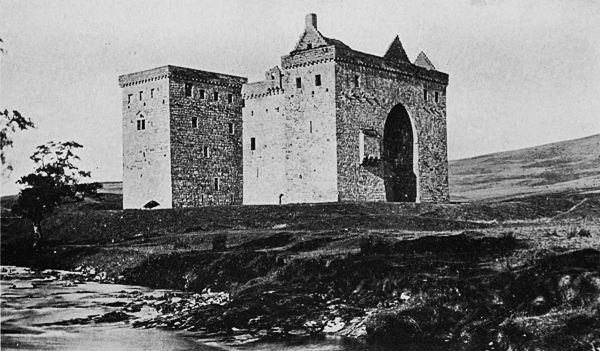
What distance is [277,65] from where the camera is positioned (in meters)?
47.8

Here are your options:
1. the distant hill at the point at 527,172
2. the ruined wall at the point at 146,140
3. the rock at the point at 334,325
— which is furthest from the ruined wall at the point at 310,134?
the rock at the point at 334,325

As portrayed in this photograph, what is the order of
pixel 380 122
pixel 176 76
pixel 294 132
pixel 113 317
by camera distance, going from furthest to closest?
pixel 176 76
pixel 380 122
pixel 294 132
pixel 113 317

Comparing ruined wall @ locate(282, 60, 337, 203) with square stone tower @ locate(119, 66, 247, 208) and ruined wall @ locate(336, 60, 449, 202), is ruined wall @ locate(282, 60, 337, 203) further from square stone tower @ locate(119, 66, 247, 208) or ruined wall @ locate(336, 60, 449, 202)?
square stone tower @ locate(119, 66, 247, 208)

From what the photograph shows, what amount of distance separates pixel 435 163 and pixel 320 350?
3643cm

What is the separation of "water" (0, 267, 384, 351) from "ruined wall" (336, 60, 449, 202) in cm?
2265

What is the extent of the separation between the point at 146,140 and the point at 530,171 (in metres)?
40.2

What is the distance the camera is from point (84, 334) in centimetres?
1301

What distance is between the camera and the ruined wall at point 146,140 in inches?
1710

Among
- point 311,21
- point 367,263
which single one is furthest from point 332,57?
point 367,263

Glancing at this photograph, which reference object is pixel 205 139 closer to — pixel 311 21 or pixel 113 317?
pixel 311 21

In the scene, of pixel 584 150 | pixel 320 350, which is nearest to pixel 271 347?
pixel 320 350

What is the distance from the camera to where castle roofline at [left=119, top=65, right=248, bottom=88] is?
43469 mm

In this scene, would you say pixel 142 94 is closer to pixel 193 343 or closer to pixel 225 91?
pixel 225 91

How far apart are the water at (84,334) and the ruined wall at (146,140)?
25.9 meters
